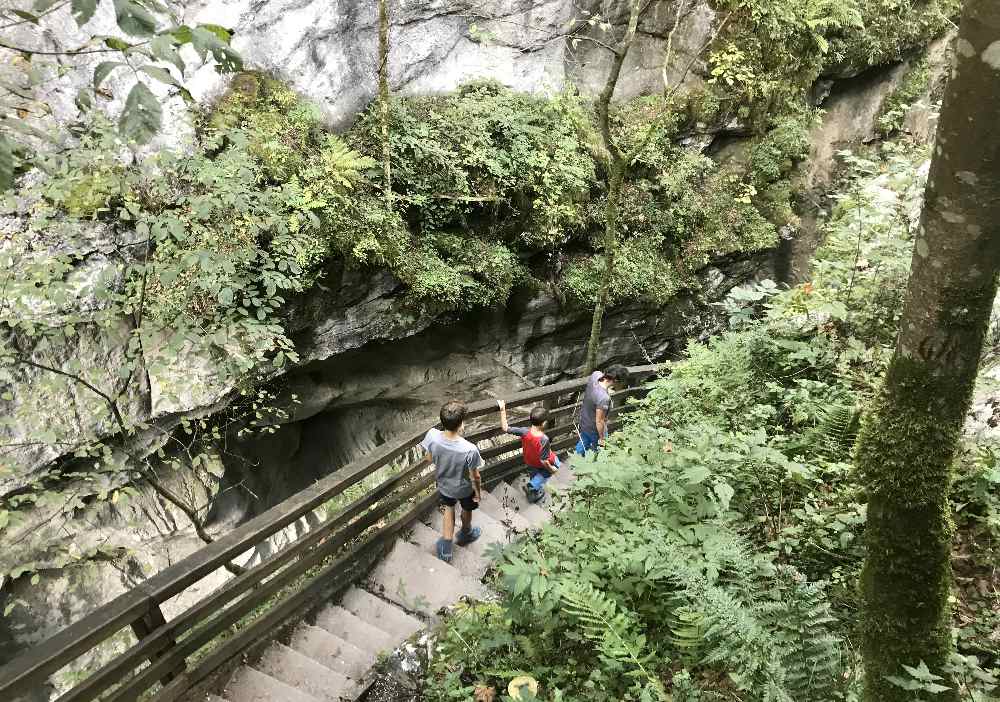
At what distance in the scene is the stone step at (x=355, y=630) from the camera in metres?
4.39

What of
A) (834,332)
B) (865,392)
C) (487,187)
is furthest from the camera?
(487,187)

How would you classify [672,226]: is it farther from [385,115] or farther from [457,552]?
[457,552]

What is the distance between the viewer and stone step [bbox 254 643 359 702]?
3865mm

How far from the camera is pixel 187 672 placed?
3.76 metres

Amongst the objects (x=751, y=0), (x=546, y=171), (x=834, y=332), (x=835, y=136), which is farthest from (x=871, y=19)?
(x=834, y=332)

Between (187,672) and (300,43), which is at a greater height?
(300,43)

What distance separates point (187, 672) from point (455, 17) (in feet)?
38.0

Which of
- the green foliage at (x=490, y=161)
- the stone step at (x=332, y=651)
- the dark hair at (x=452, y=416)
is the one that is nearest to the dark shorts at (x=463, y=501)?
the dark hair at (x=452, y=416)

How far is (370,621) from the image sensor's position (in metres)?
4.78

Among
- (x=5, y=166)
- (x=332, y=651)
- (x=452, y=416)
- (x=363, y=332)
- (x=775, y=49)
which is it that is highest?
(x=775, y=49)

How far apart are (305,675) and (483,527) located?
2331 millimetres

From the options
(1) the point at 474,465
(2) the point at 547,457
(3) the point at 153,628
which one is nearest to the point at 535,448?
(2) the point at 547,457

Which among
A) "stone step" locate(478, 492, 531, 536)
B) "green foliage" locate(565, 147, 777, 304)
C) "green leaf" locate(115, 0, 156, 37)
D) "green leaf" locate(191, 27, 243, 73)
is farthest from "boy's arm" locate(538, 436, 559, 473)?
"green foliage" locate(565, 147, 777, 304)

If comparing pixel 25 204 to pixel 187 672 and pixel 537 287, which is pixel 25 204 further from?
pixel 537 287
